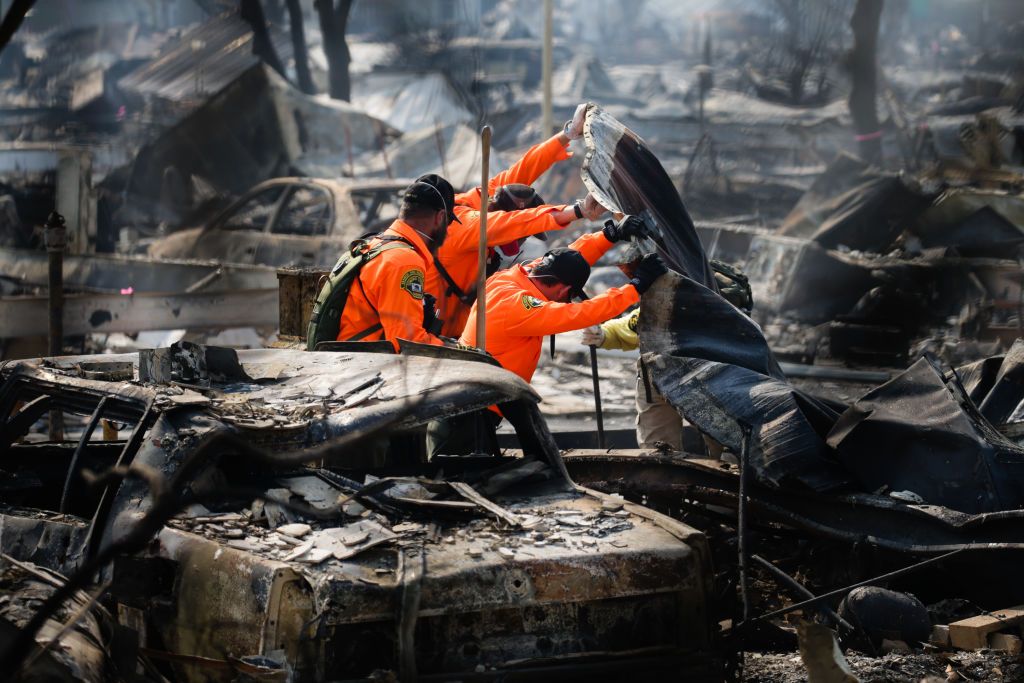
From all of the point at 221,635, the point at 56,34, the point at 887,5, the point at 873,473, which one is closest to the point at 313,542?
the point at 221,635

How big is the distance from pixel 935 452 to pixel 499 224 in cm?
256

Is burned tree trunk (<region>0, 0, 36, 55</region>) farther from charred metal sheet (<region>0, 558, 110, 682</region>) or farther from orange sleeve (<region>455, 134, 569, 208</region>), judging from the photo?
orange sleeve (<region>455, 134, 569, 208</region>)

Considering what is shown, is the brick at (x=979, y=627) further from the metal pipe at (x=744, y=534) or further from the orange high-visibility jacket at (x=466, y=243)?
the orange high-visibility jacket at (x=466, y=243)

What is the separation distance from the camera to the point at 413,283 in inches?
243

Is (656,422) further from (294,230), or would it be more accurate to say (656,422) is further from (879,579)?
(294,230)

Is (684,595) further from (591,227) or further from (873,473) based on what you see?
(591,227)

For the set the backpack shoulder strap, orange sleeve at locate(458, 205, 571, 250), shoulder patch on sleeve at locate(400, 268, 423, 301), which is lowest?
the backpack shoulder strap

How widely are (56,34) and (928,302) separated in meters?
34.4

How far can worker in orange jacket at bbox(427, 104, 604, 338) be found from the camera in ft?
21.8

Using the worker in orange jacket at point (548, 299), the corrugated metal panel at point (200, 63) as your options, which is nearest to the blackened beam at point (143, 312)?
the worker in orange jacket at point (548, 299)

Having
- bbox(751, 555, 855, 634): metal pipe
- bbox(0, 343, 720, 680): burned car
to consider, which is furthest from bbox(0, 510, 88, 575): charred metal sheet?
bbox(751, 555, 855, 634): metal pipe

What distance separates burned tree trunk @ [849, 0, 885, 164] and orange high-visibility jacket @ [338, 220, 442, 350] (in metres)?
16.2

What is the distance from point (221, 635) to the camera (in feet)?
12.3

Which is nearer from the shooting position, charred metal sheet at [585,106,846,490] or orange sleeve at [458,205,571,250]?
charred metal sheet at [585,106,846,490]
